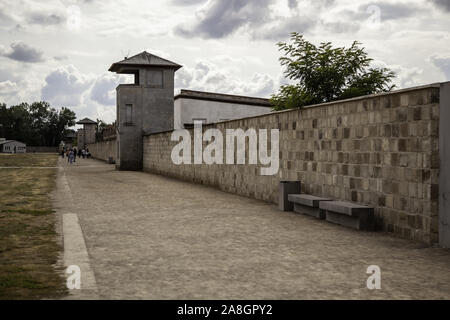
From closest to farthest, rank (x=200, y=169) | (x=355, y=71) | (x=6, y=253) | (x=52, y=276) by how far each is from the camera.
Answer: (x=52, y=276), (x=6, y=253), (x=200, y=169), (x=355, y=71)

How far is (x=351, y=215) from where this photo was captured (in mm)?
8469

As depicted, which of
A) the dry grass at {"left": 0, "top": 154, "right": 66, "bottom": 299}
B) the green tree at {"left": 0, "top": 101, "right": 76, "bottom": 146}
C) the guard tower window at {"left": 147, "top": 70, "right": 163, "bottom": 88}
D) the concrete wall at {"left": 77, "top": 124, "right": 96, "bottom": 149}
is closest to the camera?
the dry grass at {"left": 0, "top": 154, "right": 66, "bottom": 299}

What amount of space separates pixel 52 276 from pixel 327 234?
4.23 m

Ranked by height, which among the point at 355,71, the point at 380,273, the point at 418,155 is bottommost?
the point at 380,273

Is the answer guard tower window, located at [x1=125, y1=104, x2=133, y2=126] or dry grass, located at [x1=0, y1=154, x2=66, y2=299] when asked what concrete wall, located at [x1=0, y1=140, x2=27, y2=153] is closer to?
guard tower window, located at [x1=125, y1=104, x2=133, y2=126]

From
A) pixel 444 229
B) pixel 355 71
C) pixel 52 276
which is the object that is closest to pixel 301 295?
pixel 52 276

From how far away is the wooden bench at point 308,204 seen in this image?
9.77 metres

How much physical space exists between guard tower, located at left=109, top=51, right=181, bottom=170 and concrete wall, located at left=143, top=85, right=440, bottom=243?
20736 mm

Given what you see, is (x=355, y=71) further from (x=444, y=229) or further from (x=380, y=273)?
(x=380, y=273)

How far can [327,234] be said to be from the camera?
7.97 metres

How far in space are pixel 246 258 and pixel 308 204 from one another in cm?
402

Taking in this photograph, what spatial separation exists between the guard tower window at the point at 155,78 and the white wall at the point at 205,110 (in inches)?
352

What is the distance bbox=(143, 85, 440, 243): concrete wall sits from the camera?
7.27 metres

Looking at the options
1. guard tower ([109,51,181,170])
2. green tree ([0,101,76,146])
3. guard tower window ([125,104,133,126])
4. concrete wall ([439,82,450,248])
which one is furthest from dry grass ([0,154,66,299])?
green tree ([0,101,76,146])
